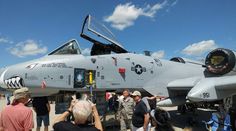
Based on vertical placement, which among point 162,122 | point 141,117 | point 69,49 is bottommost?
point 141,117

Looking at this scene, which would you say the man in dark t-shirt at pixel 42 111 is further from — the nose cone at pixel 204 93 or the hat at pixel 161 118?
the hat at pixel 161 118

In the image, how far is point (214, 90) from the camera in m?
7.32

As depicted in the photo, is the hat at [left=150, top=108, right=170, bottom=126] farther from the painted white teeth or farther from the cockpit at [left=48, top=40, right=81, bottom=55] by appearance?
the cockpit at [left=48, top=40, right=81, bottom=55]

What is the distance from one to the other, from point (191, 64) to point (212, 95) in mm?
4783

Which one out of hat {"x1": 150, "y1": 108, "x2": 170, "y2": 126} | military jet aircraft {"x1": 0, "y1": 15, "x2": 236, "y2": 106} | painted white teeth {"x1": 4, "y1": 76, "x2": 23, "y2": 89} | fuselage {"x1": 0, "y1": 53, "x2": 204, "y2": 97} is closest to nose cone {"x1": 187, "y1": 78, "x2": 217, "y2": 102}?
military jet aircraft {"x1": 0, "y1": 15, "x2": 236, "y2": 106}

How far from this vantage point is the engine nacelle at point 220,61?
8.16m

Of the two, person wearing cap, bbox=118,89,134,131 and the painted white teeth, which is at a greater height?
the painted white teeth

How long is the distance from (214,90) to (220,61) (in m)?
1.61

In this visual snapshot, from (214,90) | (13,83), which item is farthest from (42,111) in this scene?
(214,90)

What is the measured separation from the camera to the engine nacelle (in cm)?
816

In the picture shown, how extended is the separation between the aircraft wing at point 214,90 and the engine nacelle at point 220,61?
2.81 feet

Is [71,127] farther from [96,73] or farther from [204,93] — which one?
[204,93]

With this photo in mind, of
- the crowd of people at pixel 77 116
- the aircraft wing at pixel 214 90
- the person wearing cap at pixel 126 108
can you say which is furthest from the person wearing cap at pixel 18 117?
the aircraft wing at pixel 214 90

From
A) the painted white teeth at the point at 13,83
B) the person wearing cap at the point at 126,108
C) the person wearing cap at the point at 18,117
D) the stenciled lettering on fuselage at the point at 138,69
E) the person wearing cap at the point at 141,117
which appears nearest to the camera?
the person wearing cap at the point at 18,117
